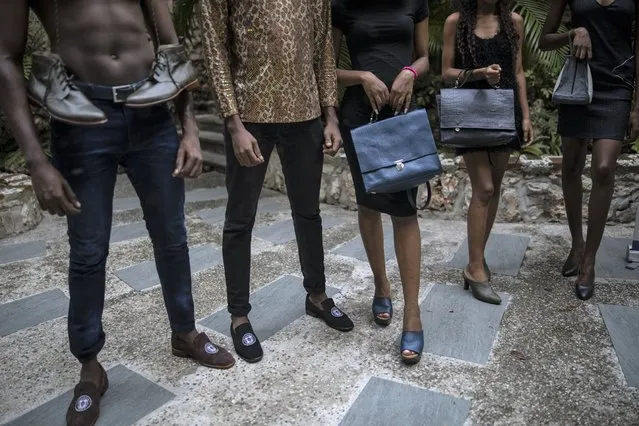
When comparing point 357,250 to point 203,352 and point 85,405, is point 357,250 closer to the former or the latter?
point 203,352

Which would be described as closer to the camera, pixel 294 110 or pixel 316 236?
pixel 294 110

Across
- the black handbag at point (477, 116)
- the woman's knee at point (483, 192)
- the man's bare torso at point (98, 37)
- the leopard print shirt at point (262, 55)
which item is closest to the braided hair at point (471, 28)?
the black handbag at point (477, 116)

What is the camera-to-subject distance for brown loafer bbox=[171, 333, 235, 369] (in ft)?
7.66

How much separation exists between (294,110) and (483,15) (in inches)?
52.8

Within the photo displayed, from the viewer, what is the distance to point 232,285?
2.52 m

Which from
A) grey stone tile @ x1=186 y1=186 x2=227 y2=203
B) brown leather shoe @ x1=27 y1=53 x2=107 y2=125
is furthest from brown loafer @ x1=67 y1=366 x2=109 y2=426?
grey stone tile @ x1=186 y1=186 x2=227 y2=203

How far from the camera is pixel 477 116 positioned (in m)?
2.82

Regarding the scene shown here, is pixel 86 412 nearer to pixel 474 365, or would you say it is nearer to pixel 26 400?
pixel 26 400

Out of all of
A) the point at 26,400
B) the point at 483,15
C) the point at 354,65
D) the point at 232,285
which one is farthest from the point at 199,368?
the point at 483,15

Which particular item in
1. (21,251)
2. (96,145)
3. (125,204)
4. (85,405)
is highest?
(96,145)

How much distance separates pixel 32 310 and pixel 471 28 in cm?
292

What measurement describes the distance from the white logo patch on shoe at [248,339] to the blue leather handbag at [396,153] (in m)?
0.87

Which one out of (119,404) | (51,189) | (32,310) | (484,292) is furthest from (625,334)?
(32,310)

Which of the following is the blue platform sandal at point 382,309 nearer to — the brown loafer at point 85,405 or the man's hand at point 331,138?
the man's hand at point 331,138
